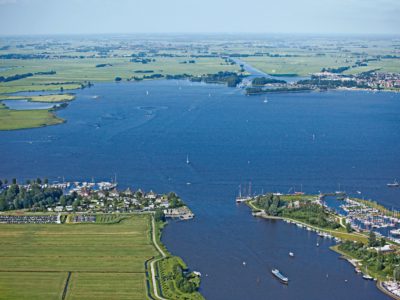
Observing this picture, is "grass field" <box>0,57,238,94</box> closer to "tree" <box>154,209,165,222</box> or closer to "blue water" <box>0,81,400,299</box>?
"blue water" <box>0,81,400,299</box>

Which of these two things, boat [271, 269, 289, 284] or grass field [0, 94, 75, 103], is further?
grass field [0, 94, 75, 103]

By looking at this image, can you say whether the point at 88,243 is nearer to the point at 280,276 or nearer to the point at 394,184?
the point at 280,276

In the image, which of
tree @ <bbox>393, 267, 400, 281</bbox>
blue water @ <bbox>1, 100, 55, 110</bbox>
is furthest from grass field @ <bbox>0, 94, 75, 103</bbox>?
tree @ <bbox>393, 267, 400, 281</bbox>

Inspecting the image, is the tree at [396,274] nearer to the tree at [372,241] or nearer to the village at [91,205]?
the tree at [372,241]

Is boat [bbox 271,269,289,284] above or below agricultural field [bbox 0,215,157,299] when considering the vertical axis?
above

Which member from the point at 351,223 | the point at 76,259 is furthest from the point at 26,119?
the point at 351,223
